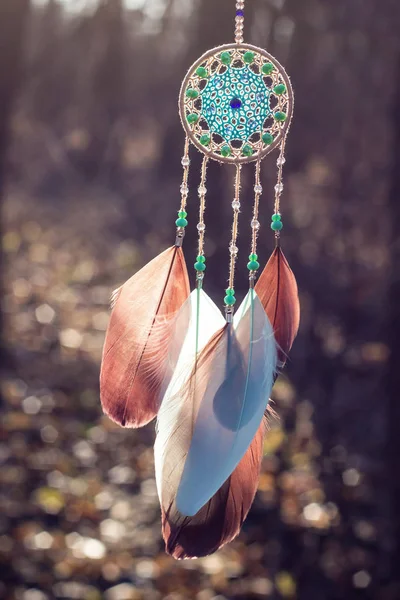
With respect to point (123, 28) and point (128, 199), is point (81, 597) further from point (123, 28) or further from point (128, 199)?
point (123, 28)

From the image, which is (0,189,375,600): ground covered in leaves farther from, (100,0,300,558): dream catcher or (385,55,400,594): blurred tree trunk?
(100,0,300,558): dream catcher

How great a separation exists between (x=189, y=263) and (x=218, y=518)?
2.76 metres

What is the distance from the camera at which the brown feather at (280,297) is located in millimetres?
1098

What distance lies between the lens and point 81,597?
8.27 feet

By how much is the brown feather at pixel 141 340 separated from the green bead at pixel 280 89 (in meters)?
0.29

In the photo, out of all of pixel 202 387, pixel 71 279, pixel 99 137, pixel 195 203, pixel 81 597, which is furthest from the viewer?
pixel 99 137

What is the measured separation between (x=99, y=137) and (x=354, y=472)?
12.6 feet

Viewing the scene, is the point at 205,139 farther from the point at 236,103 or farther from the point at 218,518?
the point at 218,518

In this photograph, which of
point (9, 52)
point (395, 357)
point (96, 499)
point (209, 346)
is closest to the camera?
point (209, 346)

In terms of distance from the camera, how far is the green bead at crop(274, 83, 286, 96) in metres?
1.06

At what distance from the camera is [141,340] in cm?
109

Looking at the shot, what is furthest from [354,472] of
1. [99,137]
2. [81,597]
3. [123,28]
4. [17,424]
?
[123,28]

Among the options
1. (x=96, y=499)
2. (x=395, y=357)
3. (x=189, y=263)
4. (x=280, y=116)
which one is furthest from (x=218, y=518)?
(x=189, y=263)

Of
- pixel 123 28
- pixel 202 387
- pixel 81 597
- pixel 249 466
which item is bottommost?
pixel 81 597
